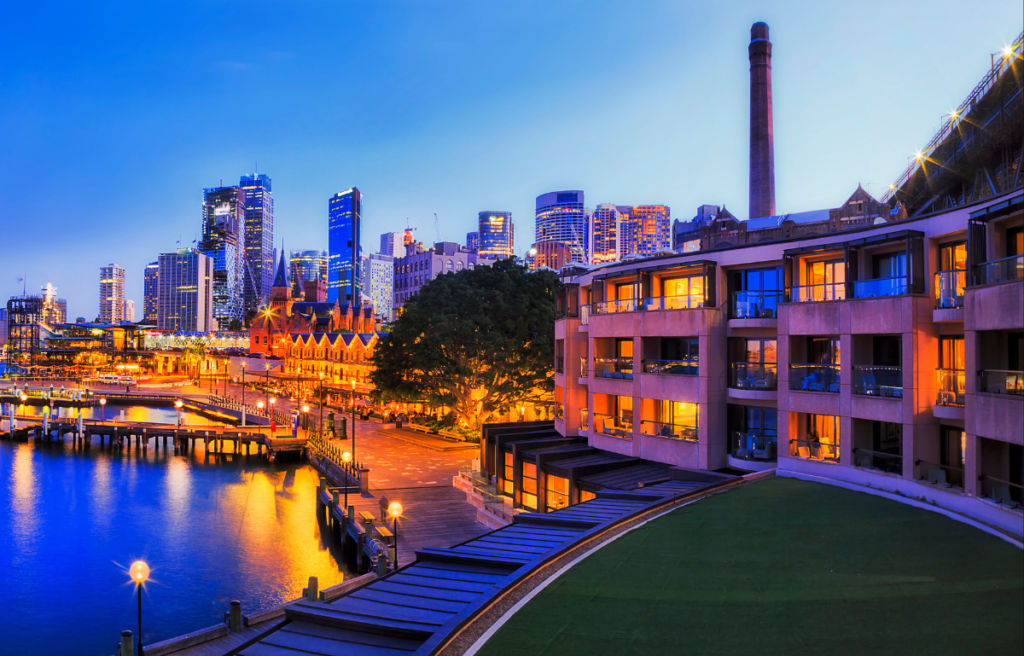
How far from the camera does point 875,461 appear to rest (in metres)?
18.1

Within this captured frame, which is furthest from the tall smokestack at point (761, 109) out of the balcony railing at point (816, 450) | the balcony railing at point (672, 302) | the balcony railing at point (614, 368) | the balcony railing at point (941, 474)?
the balcony railing at point (941, 474)

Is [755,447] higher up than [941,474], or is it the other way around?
[941,474]

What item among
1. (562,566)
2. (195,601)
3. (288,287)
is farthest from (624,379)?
(288,287)

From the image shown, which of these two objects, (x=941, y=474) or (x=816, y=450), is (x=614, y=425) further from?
(x=941, y=474)

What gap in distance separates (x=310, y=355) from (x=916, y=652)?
134152 millimetres

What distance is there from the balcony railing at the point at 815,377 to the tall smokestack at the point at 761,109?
36744mm

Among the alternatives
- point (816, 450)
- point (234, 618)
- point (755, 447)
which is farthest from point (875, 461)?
point (234, 618)

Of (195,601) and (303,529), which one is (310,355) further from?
(195,601)

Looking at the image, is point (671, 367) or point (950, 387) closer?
point (950, 387)

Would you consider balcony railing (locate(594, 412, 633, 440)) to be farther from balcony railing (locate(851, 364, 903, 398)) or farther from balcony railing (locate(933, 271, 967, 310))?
balcony railing (locate(933, 271, 967, 310))

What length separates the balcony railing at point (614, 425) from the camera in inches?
1021

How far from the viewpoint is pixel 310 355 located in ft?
437

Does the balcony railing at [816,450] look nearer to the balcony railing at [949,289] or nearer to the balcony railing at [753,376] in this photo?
the balcony railing at [753,376]

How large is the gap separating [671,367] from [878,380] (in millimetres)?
7564
